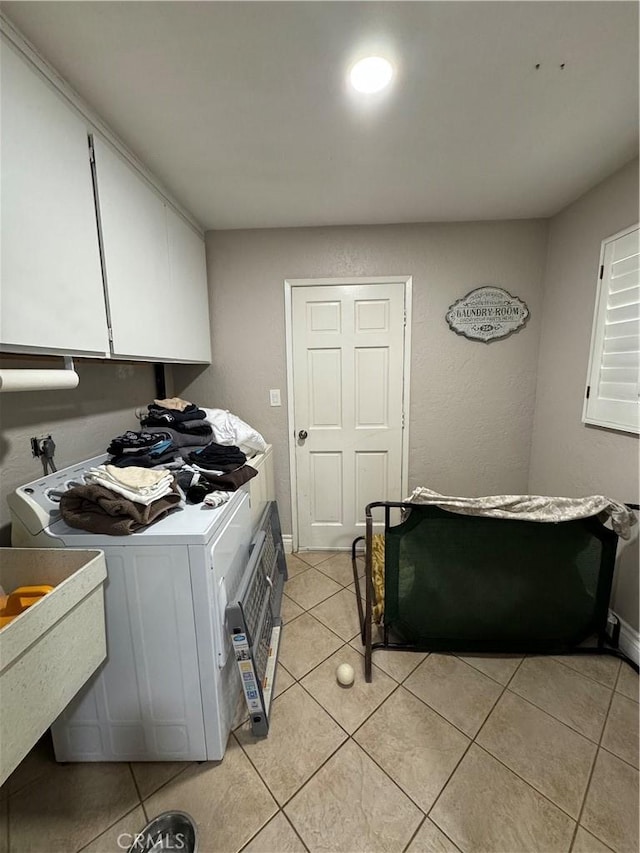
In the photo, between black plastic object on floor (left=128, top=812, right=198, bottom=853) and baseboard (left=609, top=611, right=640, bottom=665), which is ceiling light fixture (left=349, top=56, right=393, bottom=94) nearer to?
black plastic object on floor (left=128, top=812, right=198, bottom=853)

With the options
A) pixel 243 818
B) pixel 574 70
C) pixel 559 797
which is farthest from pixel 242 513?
pixel 574 70

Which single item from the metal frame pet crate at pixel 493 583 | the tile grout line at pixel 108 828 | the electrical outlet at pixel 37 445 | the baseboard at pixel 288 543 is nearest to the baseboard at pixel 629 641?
the metal frame pet crate at pixel 493 583

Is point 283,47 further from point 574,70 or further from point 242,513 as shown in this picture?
point 242,513

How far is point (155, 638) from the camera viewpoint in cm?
109

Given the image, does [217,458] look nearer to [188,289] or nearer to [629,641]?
[188,289]

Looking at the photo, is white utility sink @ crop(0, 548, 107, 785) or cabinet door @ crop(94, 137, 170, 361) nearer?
white utility sink @ crop(0, 548, 107, 785)

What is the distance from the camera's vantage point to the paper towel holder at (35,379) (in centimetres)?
88

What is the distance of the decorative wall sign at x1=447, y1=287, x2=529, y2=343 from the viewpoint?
2229 millimetres

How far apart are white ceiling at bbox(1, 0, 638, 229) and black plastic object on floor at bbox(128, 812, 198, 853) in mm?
2368

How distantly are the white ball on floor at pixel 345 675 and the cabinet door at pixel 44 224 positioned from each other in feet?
5.57

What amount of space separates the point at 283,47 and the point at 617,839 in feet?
8.56

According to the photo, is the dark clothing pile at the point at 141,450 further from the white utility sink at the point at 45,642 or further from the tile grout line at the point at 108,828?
the tile grout line at the point at 108,828

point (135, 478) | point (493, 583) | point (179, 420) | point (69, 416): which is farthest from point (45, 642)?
point (493, 583)

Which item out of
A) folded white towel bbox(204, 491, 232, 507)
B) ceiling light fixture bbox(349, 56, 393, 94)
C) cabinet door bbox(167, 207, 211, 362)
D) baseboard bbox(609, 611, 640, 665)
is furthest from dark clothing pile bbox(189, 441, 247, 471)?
baseboard bbox(609, 611, 640, 665)
